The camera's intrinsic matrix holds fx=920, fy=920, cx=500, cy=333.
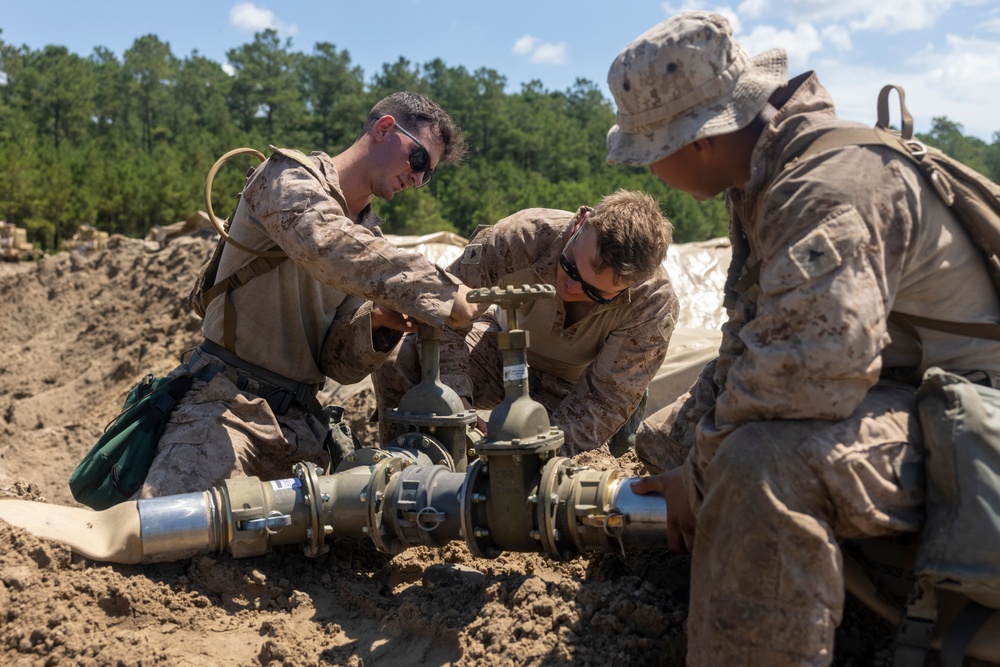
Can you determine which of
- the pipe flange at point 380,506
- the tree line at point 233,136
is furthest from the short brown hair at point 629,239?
the tree line at point 233,136

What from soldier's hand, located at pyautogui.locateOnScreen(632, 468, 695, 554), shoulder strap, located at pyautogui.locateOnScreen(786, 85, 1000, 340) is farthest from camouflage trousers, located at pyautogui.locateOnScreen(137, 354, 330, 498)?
shoulder strap, located at pyautogui.locateOnScreen(786, 85, 1000, 340)

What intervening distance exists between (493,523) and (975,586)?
55.5 inches

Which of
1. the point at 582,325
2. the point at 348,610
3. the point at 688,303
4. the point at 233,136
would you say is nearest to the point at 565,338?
the point at 582,325

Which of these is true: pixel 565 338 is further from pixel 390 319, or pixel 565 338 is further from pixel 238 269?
pixel 238 269

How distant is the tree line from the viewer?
26.1 metres

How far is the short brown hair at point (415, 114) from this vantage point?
166 inches

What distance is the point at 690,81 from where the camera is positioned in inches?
98.8

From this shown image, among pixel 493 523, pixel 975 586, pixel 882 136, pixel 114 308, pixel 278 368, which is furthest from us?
pixel 114 308

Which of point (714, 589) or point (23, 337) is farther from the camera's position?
point (23, 337)

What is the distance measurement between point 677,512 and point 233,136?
118 feet

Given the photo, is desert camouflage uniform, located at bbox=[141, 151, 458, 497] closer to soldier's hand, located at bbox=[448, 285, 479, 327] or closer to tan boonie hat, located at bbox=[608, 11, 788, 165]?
soldier's hand, located at bbox=[448, 285, 479, 327]

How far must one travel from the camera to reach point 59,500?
19.6ft

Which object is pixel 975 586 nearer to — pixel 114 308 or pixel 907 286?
pixel 907 286

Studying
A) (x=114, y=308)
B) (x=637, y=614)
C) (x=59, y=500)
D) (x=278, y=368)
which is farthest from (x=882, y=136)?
(x=114, y=308)
